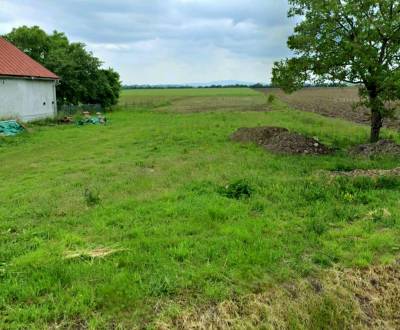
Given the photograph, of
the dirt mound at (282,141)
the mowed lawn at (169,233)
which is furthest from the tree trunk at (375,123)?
the mowed lawn at (169,233)

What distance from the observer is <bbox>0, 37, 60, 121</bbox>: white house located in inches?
825

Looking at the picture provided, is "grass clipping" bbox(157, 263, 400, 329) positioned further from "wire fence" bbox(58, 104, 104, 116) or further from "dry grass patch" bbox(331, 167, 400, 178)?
"wire fence" bbox(58, 104, 104, 116)

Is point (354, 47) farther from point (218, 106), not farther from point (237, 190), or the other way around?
point (218, 106)

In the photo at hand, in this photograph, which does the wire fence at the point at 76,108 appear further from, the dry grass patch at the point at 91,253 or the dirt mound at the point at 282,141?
the dry grass patch at the point at 91,253

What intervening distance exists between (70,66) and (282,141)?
23.6m

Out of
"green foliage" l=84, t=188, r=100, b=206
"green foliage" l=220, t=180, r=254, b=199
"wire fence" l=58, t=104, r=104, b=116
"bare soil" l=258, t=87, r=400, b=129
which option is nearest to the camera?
"green foliage" l=84, t=188, r=100, b=206

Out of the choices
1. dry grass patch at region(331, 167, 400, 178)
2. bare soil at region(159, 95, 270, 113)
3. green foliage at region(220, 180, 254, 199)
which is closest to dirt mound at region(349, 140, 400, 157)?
dry grass patch at region(331, 167, 400, 178)

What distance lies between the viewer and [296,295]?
14.1 feet

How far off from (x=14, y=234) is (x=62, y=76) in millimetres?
27440

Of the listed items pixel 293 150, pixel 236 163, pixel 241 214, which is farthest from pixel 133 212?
pixel 293 150

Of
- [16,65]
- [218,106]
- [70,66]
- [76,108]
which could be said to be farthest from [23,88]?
[218,106]

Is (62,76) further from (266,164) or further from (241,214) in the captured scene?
(241,214)

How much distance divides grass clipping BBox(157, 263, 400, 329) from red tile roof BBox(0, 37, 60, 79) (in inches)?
803

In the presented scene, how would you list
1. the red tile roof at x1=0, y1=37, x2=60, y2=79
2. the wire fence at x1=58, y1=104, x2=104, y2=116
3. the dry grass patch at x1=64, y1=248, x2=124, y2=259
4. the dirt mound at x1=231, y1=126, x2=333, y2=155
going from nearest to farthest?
1. the dry grass patch at x1=64, y1=248, x2=124, y2=259
2. the dirt mound at x1=231, y1=126, x2=333, y2=155
3. the red tile roof at x1=0, y1=37, x2=60, y2=79
4. the wire fence at x1=58, y1=104, x2=104, y2=116
